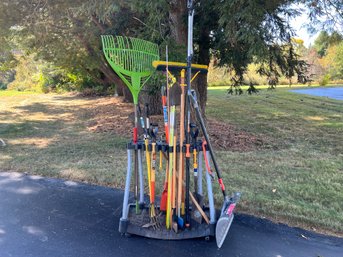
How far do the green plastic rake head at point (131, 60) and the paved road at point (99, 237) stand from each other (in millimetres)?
1296

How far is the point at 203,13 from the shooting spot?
568cm

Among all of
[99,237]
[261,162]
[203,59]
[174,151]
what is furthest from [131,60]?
[203,59]

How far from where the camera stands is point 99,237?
2.95 metres

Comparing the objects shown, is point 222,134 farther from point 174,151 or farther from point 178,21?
point 174,151

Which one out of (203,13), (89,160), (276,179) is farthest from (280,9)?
(89,160)

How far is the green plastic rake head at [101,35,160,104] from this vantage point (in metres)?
2.90

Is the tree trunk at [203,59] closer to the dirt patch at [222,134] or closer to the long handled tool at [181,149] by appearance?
the dirt patch at [222,134]

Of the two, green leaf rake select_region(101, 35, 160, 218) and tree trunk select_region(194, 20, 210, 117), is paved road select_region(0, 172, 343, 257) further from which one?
tree trunk select_region(194, 20, 210, 117)

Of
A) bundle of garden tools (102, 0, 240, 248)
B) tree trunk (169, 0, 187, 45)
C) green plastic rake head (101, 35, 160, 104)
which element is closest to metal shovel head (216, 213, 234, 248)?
bundle of garden tools (102, 0, 240, 248)

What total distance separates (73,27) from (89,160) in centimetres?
451

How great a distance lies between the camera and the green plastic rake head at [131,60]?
290 centimetres

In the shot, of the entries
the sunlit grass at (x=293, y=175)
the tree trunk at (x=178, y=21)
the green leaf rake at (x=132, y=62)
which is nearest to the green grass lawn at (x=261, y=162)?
the sunlit grass at (x=293, y=175)

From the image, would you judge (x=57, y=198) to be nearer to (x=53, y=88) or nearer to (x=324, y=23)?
(x=324, y=23)

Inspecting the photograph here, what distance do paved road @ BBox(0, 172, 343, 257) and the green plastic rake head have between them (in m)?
1.30
